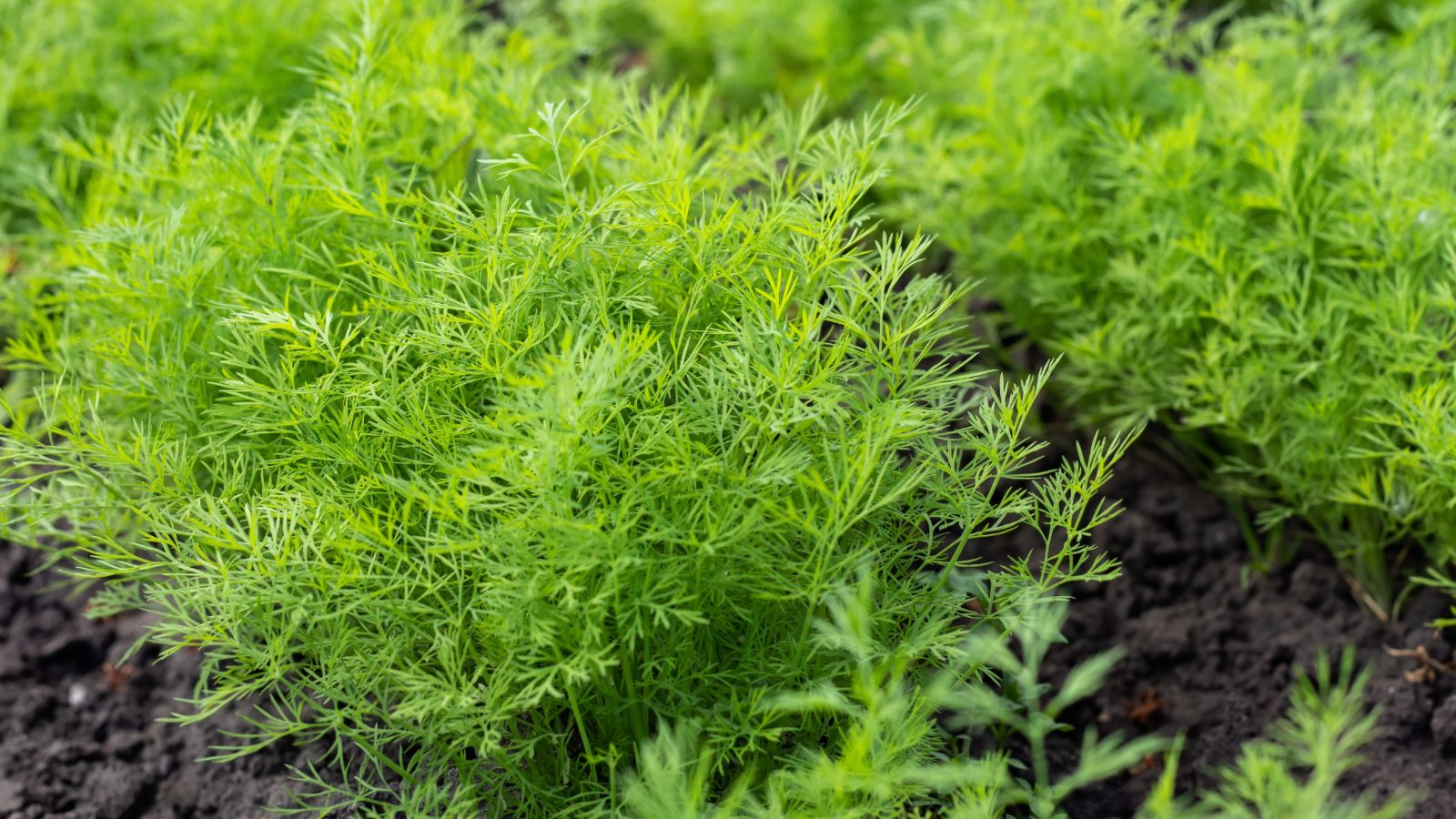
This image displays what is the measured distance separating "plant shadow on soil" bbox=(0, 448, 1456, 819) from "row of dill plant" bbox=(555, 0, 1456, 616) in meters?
0.08

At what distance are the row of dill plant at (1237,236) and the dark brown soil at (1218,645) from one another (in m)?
0.06

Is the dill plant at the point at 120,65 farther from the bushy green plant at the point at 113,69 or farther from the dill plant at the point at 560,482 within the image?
the dill plant at the point at 560,482

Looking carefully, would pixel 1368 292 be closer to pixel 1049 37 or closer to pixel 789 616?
pixel 1049 37

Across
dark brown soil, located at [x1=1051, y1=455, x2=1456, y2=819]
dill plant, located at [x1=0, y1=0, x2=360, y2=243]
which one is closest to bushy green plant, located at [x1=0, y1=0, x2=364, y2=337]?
dill plant, located at [x1=0, y1=0, x2=360, y2=243]

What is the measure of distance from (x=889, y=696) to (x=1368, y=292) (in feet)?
4.30

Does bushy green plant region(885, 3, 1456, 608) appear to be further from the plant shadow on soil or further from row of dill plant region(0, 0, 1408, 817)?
row of dill plant region(0, 0, 1408, 817)

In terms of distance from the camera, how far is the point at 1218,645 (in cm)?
230

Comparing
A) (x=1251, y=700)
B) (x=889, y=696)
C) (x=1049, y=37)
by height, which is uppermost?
(x=1049, y=37)

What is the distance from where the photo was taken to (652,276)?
5.54ft

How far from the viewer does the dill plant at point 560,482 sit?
147cm

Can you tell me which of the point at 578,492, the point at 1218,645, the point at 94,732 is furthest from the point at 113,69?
the point at 1218,645

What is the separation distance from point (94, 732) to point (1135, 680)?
184 centimetres

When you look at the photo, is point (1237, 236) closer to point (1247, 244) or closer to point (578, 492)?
point (1247, 244)

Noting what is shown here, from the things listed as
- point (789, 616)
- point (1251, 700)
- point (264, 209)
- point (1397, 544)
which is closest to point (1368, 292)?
point (1397, 544)
